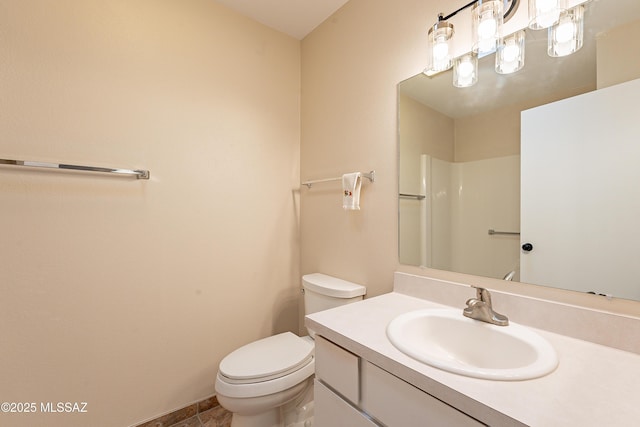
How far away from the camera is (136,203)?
1.38m

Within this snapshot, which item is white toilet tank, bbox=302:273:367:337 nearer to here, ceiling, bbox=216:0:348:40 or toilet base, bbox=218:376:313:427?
toilet base, bbox=218:376:313:427

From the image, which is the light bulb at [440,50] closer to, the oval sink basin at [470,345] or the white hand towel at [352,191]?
the white hand towel at [352,191]

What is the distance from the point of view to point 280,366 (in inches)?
48.7

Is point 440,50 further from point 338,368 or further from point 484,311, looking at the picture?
point 338,368

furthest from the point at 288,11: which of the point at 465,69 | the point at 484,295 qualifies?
the point at 484,295

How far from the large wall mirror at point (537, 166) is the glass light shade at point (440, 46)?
73 millimetres

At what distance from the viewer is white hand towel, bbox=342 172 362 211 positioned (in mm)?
1420

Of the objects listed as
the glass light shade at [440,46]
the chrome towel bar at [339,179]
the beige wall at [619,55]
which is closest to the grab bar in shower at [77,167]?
the chrome towel bar at [339,179]

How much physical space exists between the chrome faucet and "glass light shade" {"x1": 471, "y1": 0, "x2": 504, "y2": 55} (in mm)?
883

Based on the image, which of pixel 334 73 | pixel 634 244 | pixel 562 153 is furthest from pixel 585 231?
pixel 334 73

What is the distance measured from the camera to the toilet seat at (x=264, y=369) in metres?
1.17

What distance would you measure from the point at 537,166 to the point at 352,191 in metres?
0.76

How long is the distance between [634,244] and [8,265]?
85.6 inches

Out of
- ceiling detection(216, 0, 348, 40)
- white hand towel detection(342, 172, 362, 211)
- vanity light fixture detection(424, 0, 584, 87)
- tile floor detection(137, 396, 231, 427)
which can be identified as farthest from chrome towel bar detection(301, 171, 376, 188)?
tile floor detection(137, 396, 231, 427)
